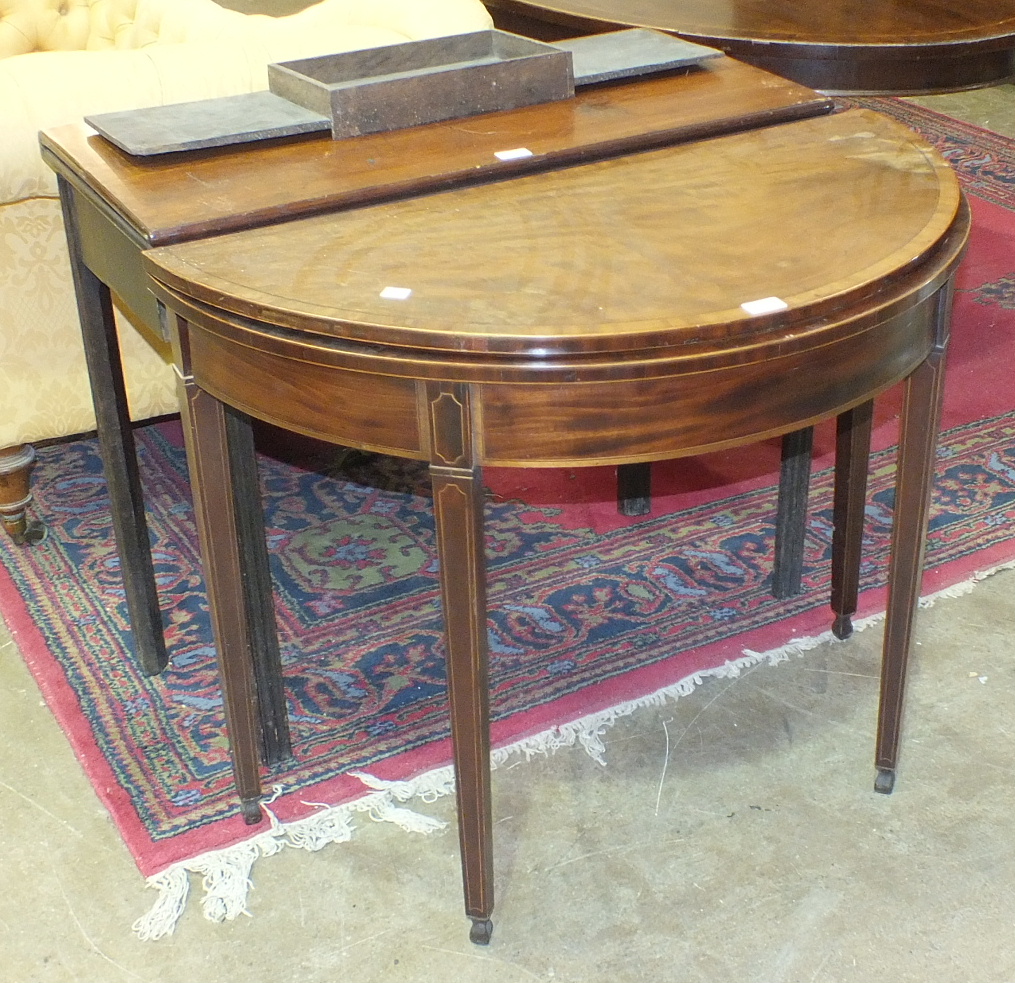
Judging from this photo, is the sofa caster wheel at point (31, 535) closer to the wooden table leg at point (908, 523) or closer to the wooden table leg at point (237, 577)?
the wooden table leg at point (237, 577)

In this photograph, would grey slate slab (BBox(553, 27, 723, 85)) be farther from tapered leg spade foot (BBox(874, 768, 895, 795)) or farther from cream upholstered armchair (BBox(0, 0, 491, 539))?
tapered leg spade foot (BBox(874, 768, 895, 795))

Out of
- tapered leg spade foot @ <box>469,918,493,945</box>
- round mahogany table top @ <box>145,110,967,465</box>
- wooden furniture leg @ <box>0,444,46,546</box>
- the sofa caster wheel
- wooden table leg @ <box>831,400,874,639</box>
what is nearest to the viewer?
round mahogany table top @ <box>145,110,967,465</box>

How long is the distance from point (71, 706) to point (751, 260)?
1.20 meters

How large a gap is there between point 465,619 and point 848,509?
0.82m

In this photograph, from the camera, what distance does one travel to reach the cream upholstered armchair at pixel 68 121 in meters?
1.70

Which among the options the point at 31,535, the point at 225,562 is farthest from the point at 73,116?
the point at 31,535

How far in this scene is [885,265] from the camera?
46.9 inches

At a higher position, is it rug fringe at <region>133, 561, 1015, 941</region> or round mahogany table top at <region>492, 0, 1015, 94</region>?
round mahogany table top at <region>492, 0, 1015, 94</region>

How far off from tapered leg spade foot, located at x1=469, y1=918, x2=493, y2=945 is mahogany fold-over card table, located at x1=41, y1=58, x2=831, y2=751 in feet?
1.36

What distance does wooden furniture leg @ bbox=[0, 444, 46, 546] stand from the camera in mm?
2117

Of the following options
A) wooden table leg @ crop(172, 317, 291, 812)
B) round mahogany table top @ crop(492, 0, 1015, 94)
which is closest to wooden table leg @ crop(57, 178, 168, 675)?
wooden table leg @ crop(172, 317, 291, 812)

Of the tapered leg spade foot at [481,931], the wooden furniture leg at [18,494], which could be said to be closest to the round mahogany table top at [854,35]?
the wooden furniture leg at [18,494]

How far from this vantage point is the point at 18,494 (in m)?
2.18

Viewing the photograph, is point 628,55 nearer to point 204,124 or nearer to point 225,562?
point 204,124
